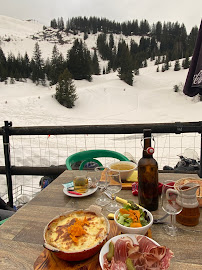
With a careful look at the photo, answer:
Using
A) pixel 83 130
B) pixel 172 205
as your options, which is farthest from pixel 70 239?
pixel 83 130

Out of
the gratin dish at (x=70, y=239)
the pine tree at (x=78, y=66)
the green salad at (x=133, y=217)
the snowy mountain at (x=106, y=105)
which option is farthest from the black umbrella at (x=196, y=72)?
the pine tree at (x=78, y=66)

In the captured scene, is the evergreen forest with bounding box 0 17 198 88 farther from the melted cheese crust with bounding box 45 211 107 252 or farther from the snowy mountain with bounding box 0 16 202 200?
the melted cheese crust with bounding box 45 211 107 252

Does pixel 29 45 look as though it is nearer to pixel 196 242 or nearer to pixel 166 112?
pixel 166 112

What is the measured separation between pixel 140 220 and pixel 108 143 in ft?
32.6

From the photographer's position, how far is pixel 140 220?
99 cm

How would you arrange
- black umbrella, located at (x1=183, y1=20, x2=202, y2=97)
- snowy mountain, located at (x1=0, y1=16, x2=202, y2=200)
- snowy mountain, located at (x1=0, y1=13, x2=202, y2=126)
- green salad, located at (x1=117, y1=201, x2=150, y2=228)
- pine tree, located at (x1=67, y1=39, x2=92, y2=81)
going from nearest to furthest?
green salad, located at (x1=117, y1=201, x2=150, y2=228) < black umbrella, located at (x1=183, y1=20, x2=202, y2=97) < snowy mountain, located at (x1=0, y1=16, x2=202, y2=200) < snowy mountain, located at (x1=0, y1=13, x2=202, y2=126) < pine tree, located at (x1=67, y1=39, x2=92, y2=81)

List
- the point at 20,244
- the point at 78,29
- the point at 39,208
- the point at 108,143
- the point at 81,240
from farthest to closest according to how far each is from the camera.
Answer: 1. the point at 78,29
2. the point at 108,143
3. the point at 39,208
4. the point at 20,244
5. the point at 81,240

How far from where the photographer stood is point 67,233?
0.91 metres

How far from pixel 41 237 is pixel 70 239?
22 centimetres

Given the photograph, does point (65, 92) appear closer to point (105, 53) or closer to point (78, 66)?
point (78, 66)

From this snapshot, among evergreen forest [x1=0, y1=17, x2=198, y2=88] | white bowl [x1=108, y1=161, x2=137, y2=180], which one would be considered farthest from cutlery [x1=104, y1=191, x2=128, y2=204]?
evergreen forest [x1=0, y1=17, x2=198, y2=88]

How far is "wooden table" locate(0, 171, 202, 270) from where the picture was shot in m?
0.87

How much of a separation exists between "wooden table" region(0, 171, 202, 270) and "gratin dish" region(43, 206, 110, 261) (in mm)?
106

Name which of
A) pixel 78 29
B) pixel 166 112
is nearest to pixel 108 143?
pixel 166 112
